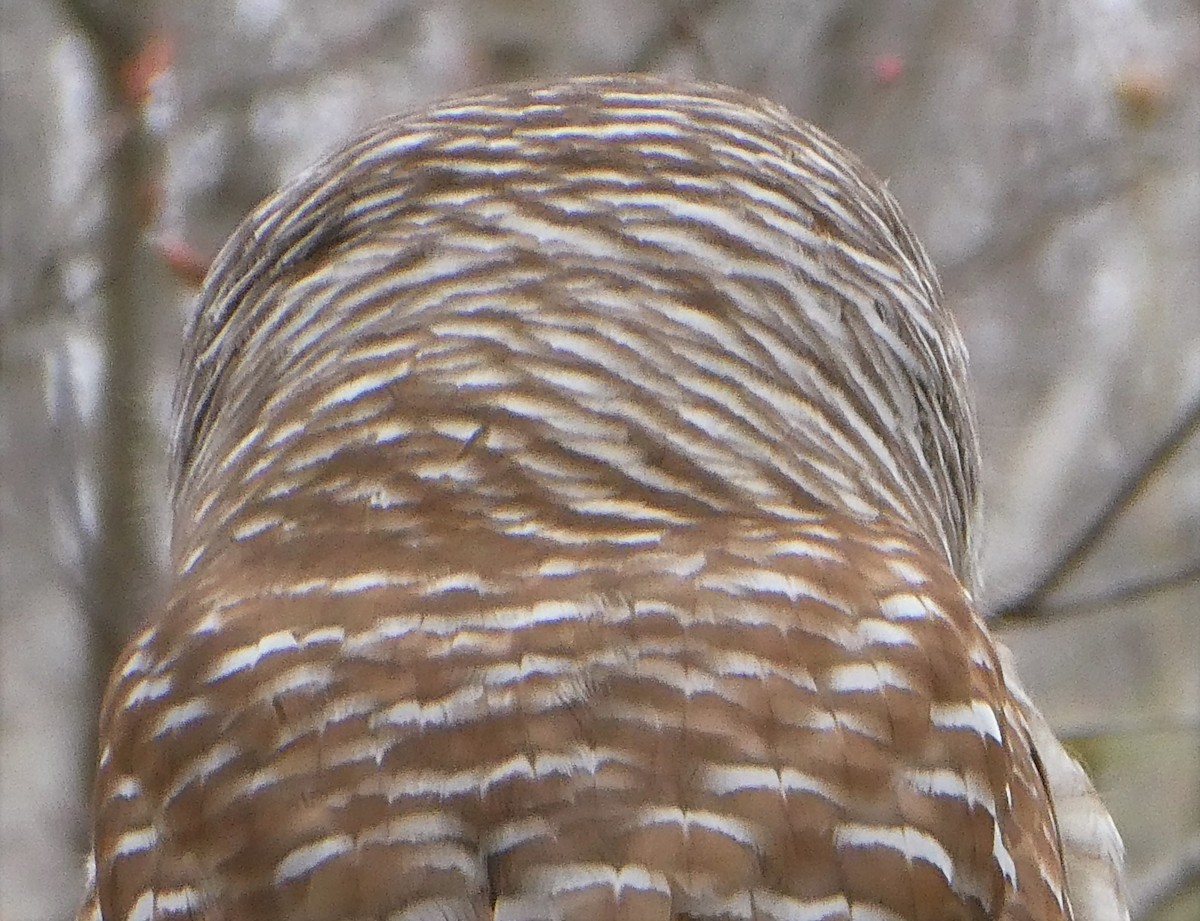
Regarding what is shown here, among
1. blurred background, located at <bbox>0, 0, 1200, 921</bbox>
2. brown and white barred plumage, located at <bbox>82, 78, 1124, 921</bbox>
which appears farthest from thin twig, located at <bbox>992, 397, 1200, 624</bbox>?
brown and white barred plumage, located at <bbox>82, 78, 1124, 921</bbox>

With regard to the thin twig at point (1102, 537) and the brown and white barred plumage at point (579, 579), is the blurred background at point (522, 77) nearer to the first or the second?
the thin twig at point (1102, 537)

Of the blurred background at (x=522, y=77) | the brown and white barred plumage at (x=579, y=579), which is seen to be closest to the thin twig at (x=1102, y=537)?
the blurred background at (x=522, y=77)

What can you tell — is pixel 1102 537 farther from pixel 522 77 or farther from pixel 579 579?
pixel 522 77

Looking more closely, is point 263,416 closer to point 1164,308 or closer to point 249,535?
point 249,535

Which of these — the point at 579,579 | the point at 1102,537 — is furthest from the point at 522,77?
the point at 579,579

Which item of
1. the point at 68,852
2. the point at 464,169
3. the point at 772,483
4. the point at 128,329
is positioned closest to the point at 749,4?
the point at 128,329
